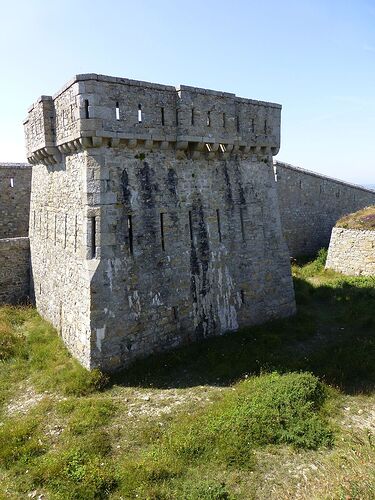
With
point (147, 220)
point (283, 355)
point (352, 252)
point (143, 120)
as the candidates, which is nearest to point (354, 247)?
point (352, 252)

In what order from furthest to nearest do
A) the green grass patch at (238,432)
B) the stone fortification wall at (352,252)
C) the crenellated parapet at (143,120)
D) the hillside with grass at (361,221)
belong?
the hillside with grass at (361,221) < the stone fortification wall at (352,252) < the crenellated parapet at (143,120) < the green grass patch at (238,432)

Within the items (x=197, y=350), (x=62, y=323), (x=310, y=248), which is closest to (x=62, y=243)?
(x=62, y=323)

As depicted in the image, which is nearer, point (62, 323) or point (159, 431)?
point (159, 431)

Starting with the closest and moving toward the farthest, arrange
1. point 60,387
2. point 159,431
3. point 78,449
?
point 78,449 < point 159,431 < point 60,387

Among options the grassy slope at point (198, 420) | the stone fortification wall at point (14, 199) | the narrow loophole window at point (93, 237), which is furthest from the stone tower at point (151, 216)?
the stone fortification wall at point (14, 199)

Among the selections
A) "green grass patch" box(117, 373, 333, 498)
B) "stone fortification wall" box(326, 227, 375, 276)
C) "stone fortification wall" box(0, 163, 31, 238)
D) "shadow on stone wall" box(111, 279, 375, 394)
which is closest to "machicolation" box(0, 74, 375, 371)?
"shadow on stone wall" box(111, 279, 375, 394)

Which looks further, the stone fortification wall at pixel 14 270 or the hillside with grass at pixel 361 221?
the hillside with grass at pixel 361 221

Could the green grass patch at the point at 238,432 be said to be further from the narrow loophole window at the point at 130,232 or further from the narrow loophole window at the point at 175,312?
the narrow loophole window at the point at 130,232

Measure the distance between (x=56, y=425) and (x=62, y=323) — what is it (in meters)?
4.39

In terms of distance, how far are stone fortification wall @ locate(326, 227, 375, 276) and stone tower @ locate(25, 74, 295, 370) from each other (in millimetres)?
7398

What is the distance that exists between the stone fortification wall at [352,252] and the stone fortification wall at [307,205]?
3.18 m

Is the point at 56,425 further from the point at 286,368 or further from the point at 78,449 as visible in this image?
the point at 286,368

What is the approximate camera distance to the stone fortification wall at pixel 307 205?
24359mm

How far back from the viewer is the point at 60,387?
10.5 metres
